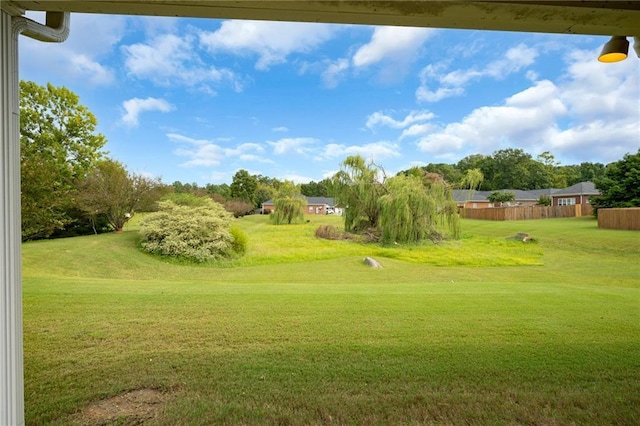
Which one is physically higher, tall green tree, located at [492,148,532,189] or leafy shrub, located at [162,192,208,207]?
tall green tree, located at [492,148,532,189]

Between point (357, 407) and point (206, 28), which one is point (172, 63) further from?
point (357, 407)

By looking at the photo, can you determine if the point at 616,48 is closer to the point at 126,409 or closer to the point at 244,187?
the point at 126,409

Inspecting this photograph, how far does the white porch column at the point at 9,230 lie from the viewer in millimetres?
1049

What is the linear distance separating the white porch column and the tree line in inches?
83.6

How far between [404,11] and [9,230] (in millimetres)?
1895

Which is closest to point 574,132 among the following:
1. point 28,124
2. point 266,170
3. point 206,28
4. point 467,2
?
point 467,2

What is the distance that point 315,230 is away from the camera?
405 centimetres

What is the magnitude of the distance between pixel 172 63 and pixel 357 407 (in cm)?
376

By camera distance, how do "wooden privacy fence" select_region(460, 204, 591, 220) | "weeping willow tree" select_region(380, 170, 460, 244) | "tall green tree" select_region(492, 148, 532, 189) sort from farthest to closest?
"weeping willow tree" select_region(380, 170, 460, 244) → "tall green tree" select_region(492, 148, 532, 189) → "wooden privacy fence" select_region(460, 204, 591, 220)

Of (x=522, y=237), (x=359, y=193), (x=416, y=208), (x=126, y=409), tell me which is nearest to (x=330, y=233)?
(x=359, y=193)

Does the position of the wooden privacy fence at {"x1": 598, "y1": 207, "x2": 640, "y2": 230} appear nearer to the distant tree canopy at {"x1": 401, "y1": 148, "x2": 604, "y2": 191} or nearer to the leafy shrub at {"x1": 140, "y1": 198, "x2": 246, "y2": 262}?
the distant tree canopy at {"x1": 401, "y1": 148, "x2": 604, "y2": 191}

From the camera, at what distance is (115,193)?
335 cm

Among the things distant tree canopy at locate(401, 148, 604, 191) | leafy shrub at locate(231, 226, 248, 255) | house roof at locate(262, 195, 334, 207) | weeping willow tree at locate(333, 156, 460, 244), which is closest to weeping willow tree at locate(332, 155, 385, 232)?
weeping willow tree at locate(333, 156, 460, 244)

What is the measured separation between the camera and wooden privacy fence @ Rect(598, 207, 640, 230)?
122 inches
